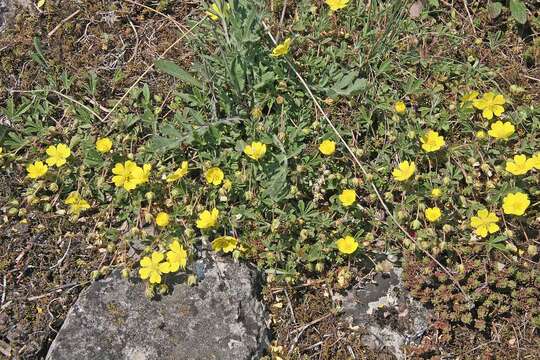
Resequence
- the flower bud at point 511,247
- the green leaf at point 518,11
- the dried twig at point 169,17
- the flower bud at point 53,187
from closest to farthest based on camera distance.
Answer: the flower bud at point 511,247 → the flower bud at point 53,187 → the green leaf at point 518,11 → the dried twig at point 169,17

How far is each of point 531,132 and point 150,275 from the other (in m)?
2.57

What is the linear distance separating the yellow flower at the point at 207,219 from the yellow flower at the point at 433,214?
1.26 metres

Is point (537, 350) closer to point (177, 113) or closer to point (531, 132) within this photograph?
point (531, 132)

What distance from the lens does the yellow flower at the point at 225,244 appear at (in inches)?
142

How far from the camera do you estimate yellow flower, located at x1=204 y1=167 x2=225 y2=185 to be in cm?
372

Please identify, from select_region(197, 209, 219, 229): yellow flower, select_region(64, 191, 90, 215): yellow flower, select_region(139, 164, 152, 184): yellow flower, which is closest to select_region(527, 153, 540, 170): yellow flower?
select_region(197, 209, 219, 229): yellow flower

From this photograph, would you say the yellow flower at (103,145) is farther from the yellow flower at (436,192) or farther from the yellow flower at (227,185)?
the yellow flower at (436,192)

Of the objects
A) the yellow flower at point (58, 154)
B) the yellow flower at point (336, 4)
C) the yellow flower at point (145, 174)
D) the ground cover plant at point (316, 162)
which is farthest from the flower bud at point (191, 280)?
the yellow flower at point (336, 4)

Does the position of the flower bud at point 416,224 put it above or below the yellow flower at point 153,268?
above

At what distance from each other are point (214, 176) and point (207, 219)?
29 centimetres

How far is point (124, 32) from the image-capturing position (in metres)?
4.51

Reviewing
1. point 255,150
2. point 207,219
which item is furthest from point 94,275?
point 255,150

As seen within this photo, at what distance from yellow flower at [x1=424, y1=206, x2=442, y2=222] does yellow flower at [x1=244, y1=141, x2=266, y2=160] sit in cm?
104

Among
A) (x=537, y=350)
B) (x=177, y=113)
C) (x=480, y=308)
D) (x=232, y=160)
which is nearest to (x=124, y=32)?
(x=177, y=113)
